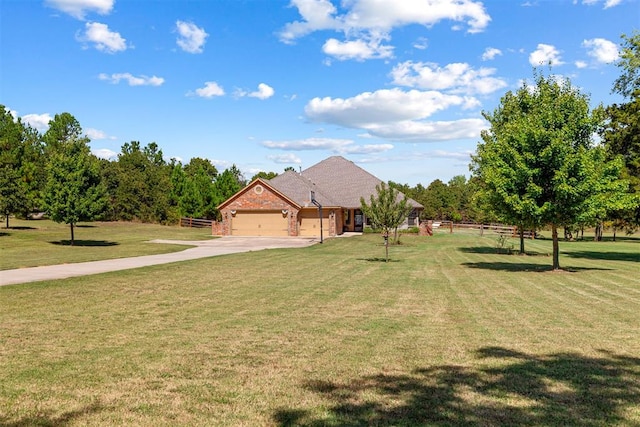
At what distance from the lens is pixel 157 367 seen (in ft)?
22.6

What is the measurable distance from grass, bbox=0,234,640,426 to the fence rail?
4861 centimetres

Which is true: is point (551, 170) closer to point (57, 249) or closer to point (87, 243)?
point (57, 249)

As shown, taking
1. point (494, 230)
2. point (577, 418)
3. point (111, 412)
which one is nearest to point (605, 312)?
point (577, 418)

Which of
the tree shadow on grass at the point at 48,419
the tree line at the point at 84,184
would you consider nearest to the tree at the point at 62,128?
the tree line at the point at 84,184

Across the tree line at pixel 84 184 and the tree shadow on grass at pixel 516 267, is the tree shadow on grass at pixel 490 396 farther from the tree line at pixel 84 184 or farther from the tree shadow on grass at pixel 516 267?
the tree line at pixel 84 184

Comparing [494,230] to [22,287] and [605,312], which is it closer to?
[605,312]

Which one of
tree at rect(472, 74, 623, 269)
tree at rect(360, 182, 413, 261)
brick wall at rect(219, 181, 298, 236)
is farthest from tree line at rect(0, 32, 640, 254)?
brick wall at rect(219, 181, 298, 236)

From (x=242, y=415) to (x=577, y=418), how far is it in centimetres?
354

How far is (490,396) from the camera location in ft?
18.9

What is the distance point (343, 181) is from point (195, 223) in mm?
20937

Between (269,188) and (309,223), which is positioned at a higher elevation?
(269,188)

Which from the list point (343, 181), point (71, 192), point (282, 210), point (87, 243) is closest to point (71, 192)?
point (71, 192)

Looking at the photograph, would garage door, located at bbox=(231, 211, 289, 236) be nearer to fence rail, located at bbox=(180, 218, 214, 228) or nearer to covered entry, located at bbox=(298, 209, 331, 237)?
covered entry, located at bbox=(298, 209, 331, 237)

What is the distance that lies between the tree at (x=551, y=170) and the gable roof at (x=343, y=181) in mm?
31219
